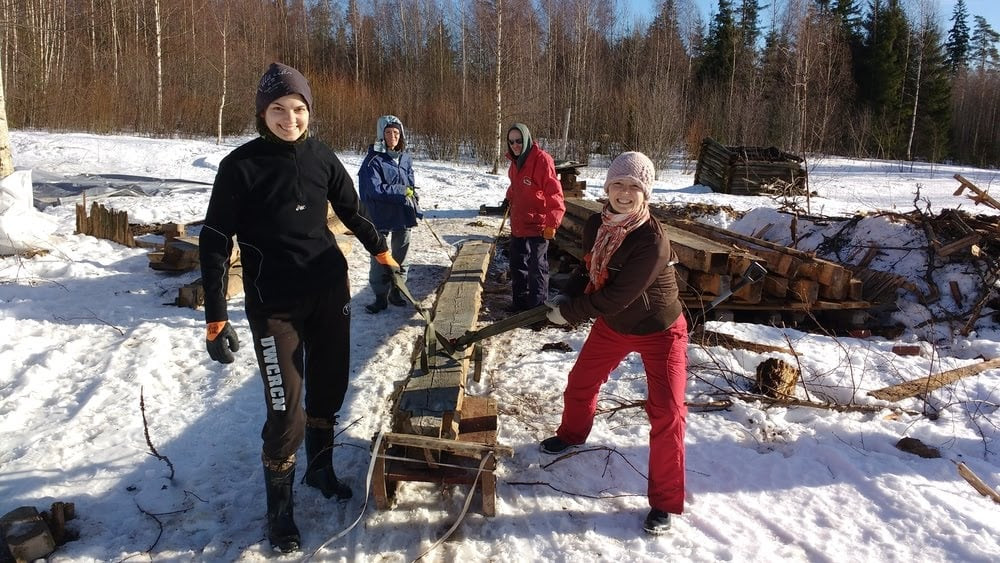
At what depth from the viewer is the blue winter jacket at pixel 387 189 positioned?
18.6 feet

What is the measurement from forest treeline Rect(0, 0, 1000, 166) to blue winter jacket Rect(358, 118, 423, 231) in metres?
14.6

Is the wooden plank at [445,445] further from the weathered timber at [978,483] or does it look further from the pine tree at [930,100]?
the pine tree at [930,100]

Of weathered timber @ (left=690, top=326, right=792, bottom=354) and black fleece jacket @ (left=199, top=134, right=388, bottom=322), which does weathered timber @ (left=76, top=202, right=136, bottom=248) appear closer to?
black fleece jacket @ (left=199, top=134, right=388, bottom=322)

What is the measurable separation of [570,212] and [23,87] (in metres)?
23.0

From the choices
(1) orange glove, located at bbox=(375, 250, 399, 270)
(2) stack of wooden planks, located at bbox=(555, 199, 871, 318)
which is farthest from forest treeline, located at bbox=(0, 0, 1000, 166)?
Result: (1) orange glove, located at bbox=(375, 250, 399, 270)

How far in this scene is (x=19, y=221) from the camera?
6.68 meters

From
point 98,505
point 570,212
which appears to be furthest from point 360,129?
point 98,505

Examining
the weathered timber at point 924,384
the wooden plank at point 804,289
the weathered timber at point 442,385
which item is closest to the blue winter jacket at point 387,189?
the weathered timber at point 442,385

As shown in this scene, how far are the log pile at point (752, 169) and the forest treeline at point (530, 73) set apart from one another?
0.81 meters

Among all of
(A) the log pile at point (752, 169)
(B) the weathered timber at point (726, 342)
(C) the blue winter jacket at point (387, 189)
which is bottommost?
(B) the weathered timber at point (726, 342)

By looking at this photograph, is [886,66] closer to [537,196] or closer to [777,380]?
[537,196]

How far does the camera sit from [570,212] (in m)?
8.44

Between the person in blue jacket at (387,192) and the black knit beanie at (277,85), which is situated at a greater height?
the black knit beanie at (277,85)

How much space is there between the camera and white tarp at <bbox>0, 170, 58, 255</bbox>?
260 inches
